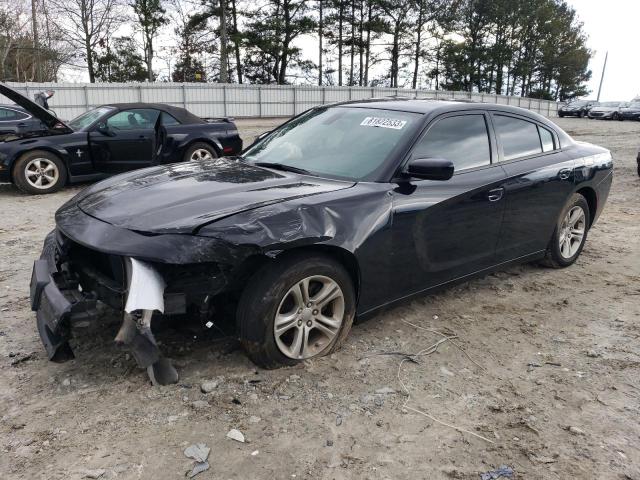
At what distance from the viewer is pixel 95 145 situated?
8.55m

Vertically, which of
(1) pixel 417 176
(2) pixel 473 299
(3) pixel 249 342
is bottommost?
(2) pixel 473 299

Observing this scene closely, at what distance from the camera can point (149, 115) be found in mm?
9227

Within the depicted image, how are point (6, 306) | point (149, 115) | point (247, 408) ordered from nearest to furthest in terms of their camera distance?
point (247, 408), point (6, 306), point (149, 115)

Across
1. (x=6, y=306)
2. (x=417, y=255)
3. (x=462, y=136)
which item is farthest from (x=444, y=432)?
(x=6, y=306)

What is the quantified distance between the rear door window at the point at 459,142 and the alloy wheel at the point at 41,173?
6.70m

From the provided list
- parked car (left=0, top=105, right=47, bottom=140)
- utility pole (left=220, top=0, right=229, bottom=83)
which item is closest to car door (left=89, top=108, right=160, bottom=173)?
parked car (left=0, top=105, right=47, bottom=140)

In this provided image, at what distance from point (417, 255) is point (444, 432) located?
121 cm

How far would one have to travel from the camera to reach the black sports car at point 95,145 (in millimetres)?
8133

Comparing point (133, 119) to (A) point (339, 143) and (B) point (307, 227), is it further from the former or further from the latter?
(B) point (307, 227)

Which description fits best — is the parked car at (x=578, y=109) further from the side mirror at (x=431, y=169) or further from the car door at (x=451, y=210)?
the side mirror at (x=431, y=169)

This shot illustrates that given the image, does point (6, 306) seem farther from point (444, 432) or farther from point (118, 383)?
point (444, 432)

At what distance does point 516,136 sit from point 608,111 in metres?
39.0

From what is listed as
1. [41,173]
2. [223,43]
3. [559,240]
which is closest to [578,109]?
[223,43]

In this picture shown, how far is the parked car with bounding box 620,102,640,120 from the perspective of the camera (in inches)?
1405
